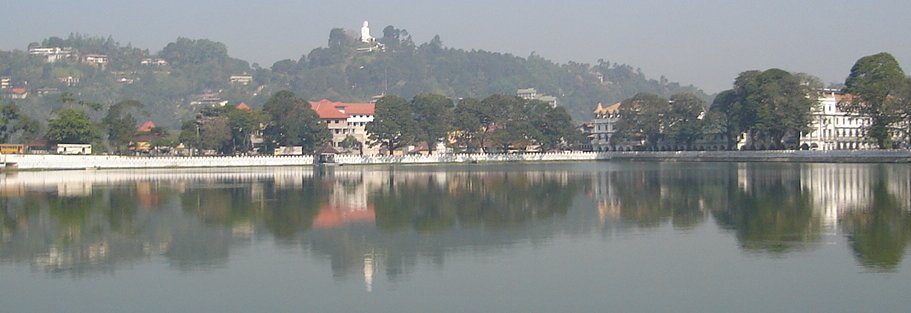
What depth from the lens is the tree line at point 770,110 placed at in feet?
206

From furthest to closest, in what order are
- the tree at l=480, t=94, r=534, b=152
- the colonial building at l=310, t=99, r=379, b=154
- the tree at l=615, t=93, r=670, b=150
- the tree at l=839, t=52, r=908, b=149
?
the colonial building at l=310, t=99, r=379, b=154
the tree at l=615, t=93, r=670, b=150
the tree at l=480, t=94, r=534, b=152
the tree at l=839, t=52, r=908, b=149

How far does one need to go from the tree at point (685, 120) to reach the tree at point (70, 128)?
4484cm

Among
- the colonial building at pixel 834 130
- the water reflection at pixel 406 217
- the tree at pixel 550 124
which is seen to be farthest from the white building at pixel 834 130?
the water reflection at pixel 406 217

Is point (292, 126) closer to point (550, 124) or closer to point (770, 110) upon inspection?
point (550, 124)

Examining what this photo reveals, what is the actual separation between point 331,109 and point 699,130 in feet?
127

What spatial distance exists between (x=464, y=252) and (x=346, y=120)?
87386mm

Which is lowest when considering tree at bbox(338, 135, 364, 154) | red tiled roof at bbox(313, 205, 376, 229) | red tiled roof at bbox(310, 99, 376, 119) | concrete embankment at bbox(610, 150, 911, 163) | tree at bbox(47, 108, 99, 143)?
red tiled roof at bbox(313, 205, 376, 229)

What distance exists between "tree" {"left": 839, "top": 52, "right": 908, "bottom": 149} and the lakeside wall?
90.0 inches

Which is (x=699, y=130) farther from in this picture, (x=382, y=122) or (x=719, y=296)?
(x=719, y=296)

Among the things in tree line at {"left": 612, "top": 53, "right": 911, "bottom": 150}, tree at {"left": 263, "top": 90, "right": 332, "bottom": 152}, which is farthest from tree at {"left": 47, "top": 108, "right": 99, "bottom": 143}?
tree line at {"left": 612, "top": 53, "right": 911, "bottom": 150}

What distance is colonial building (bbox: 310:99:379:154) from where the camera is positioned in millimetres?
102031

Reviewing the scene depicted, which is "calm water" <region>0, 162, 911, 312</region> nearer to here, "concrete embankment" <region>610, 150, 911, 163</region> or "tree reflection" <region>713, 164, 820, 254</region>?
"tree reflection" <region>713, 164, 820, 254</region>

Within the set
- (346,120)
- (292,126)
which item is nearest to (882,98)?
(292,126)

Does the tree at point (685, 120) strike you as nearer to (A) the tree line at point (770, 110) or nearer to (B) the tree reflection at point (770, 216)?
(A) the tree line at point (770, 110)
